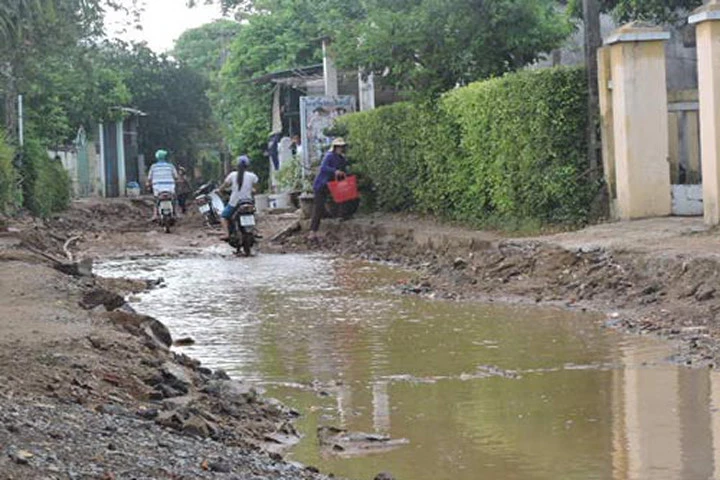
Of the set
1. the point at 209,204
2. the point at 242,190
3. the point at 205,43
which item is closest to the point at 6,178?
the point at 209,204

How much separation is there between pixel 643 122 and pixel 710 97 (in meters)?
2.00

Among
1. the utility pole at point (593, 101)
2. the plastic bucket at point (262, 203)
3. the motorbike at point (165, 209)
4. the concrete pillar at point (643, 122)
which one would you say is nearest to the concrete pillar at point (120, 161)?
the plastic bucket at point (262, 203)

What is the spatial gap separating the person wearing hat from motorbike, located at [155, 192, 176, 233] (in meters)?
4.71

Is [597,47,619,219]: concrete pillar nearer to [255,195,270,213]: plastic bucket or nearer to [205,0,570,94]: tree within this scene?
[205,0,570,94]: tree

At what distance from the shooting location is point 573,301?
13.1m

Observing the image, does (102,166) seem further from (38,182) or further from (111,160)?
(38,182)

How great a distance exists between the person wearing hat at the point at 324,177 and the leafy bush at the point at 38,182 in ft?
32.0

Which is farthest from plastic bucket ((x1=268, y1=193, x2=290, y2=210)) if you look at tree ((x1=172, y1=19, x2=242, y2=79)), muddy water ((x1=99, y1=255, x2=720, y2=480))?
tree ((x1=172, y1=19, x2=242, y2=79))

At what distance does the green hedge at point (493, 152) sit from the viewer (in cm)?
1747

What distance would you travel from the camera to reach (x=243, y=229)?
70.0ft

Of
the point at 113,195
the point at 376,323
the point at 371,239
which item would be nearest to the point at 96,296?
the point at 376,323

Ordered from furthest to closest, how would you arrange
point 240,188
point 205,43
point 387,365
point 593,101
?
1. point 205,43
2. point 240,188
3. point 593,101
4. point 387,365

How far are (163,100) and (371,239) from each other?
37.1 meters

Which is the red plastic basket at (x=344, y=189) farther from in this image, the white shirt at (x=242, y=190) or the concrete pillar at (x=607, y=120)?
the concrete pillar at (x=607, y=120)
